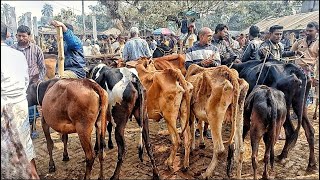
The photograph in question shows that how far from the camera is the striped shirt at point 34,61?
611 centimetres

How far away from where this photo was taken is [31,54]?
6.14 metres

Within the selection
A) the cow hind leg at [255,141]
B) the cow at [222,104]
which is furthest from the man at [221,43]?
the cow hind leg at [255,141]

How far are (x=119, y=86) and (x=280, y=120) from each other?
2.37 m

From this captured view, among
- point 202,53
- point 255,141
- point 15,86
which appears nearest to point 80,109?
point 15,86

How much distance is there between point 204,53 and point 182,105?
1.67m

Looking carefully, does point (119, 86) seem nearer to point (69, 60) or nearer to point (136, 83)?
point (136, 83)

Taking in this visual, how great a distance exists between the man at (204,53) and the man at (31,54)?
2999 mm

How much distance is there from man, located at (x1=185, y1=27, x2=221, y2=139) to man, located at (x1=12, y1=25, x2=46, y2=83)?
9.84 ft

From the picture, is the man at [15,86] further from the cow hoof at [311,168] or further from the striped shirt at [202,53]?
the cow hoof at [311,168]

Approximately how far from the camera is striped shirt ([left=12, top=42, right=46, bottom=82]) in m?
6.11

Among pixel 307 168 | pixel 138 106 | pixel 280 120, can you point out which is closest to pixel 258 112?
pixel 280 120

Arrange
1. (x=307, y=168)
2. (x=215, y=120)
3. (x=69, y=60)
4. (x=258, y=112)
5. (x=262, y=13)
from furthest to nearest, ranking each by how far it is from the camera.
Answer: (x=262, y=13) < (x=69, y=60) < (x=307, y=168) < (x=215, y=120) < (x=258, y=112)

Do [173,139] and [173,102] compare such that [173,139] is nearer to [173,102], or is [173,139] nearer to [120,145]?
[173,102]

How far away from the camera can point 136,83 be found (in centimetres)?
475
